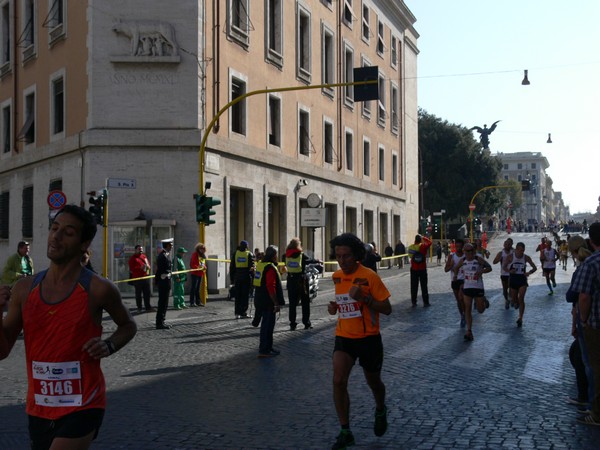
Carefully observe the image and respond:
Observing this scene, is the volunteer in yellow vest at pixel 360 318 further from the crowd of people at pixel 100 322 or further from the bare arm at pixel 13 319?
the bare arm at pixel 13 319

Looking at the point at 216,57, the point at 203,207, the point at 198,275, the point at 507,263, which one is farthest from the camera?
the point at 216,57

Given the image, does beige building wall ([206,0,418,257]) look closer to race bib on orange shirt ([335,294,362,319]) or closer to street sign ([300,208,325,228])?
street sign ([300,208,325,228])

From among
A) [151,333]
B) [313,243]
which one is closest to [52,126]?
[313,243]

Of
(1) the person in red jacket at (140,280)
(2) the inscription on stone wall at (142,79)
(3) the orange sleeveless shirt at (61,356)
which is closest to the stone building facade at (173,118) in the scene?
(2) the inscription on stone wall at (142,79)

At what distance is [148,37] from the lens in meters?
24.6

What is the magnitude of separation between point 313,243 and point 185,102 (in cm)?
1043

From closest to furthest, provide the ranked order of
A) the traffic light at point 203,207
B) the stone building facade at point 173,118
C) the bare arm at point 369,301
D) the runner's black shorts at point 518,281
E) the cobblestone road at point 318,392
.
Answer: the bare arm at point 369,301, the cobblestone road at point 318,392, the runner's black shorts at point 518,281, the traffic light at point 203,207, the stone building facade at point 173,118

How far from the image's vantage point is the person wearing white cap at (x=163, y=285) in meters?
15.5

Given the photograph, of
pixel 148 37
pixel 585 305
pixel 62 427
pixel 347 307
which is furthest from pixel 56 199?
pixel 62 427

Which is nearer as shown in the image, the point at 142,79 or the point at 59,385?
the point at 59,385

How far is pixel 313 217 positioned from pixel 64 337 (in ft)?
82.2

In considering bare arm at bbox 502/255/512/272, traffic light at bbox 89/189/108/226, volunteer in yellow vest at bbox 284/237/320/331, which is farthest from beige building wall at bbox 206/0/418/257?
bare arm at bbox 502/255/512/272

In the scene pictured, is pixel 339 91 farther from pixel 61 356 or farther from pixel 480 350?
pixel 61 356

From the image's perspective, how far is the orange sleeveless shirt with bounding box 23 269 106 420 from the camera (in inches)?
144
